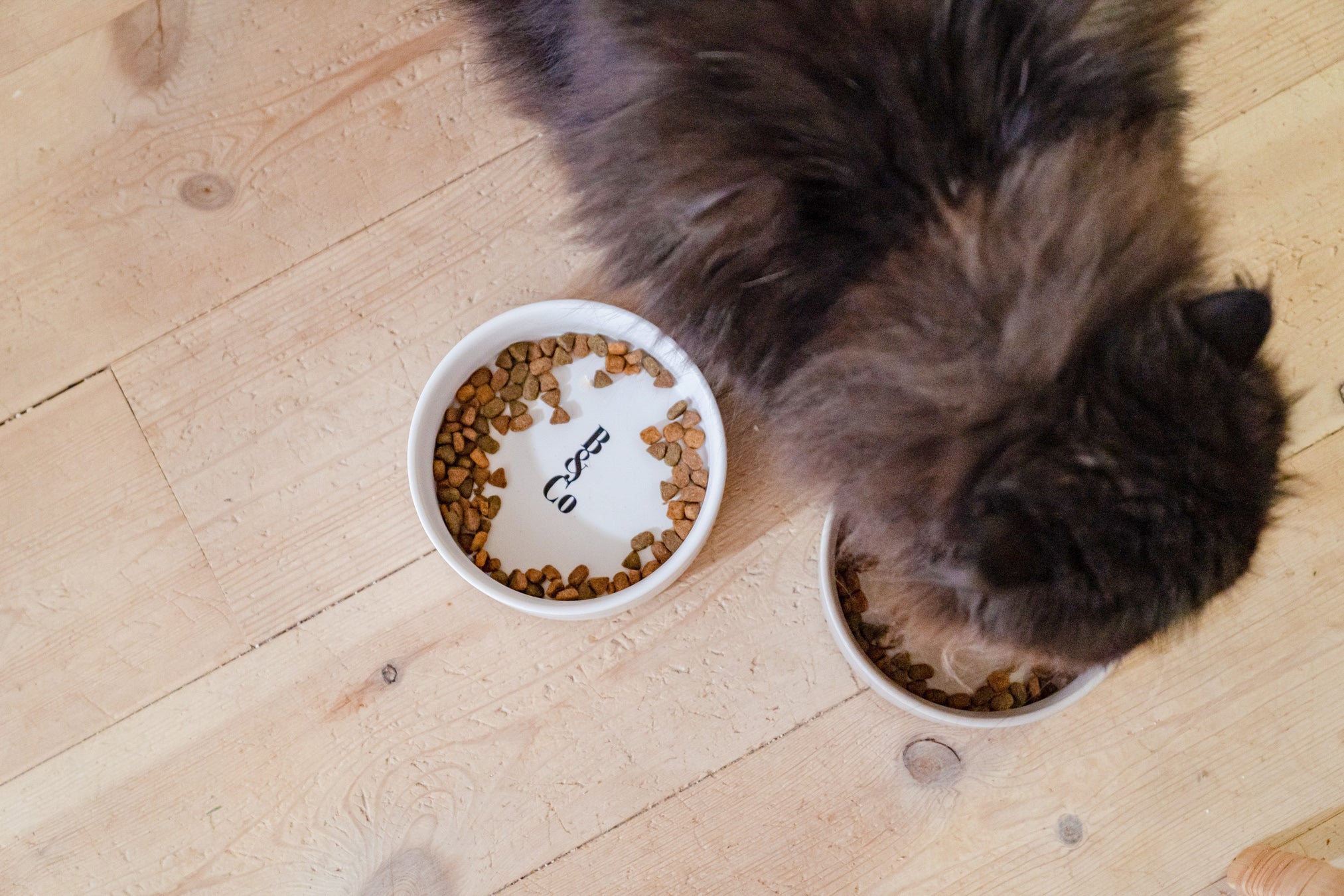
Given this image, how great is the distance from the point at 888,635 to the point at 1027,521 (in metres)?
0.47

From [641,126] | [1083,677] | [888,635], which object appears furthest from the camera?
[888,635]

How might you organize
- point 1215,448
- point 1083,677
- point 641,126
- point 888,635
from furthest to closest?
point 888,635 → point 1083,677 → point 641,126 → point 1215,448

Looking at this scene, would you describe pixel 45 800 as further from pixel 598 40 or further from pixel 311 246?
pixel 598 40

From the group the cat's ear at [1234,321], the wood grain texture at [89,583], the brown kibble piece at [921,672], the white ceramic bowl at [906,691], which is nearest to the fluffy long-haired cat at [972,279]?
the cat's ear at [1234,321]

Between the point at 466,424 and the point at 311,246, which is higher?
the point at 311,246

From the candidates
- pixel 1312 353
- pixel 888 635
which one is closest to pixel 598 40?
pixel 888 635

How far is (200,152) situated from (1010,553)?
114 centimetres

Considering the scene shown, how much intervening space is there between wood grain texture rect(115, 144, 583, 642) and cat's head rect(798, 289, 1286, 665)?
24.8 inches

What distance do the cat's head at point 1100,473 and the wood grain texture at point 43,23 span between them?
1.18 m

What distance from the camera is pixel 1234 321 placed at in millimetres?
692

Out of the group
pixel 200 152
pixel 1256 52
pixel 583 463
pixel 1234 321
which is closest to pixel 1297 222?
pixel 1256 52

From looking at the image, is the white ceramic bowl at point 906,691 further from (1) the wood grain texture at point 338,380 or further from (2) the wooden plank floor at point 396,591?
(1) the wood grain texture at point 338,380

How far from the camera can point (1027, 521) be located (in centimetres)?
69

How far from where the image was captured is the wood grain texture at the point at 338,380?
47.3 inches
